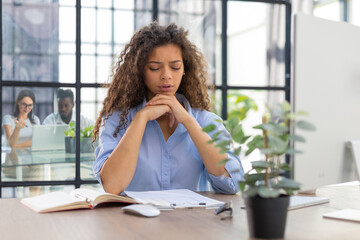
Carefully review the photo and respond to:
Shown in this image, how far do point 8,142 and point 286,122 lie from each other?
A: 2377 mm

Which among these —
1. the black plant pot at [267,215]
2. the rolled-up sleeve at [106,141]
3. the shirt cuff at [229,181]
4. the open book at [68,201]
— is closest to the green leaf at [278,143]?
the black plant pot at [267,215]

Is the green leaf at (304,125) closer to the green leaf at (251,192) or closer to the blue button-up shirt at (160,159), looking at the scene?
the green leaf at (251,192)

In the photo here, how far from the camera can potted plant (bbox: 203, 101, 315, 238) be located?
1.02 meters

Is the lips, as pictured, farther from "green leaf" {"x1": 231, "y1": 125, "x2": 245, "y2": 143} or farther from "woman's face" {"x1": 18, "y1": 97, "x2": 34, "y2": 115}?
"woman's face" {"x1": 18, "y1": 97, "x2": 34, "y2": 115}

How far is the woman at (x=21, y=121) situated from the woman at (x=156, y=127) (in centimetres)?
106

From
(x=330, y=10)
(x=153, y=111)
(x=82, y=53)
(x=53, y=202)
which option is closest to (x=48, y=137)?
(x=82, y=53)

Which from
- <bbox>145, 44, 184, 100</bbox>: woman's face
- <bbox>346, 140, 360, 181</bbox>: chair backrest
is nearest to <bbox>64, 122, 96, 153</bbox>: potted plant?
<bbox>145, 44, 184, 100</bbox>: woman's face

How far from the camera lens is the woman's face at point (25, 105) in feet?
10.0

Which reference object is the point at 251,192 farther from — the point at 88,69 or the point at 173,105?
the point at 88,69

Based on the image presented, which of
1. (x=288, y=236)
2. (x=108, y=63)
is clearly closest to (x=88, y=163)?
(x=108, y=63)

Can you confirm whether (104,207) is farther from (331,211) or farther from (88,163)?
(88,163)

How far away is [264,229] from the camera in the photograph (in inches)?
42.1

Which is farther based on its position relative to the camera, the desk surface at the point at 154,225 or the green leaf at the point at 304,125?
the desk surface at the point at 154,225

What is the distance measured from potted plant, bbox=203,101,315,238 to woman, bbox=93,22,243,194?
2.40 feet
